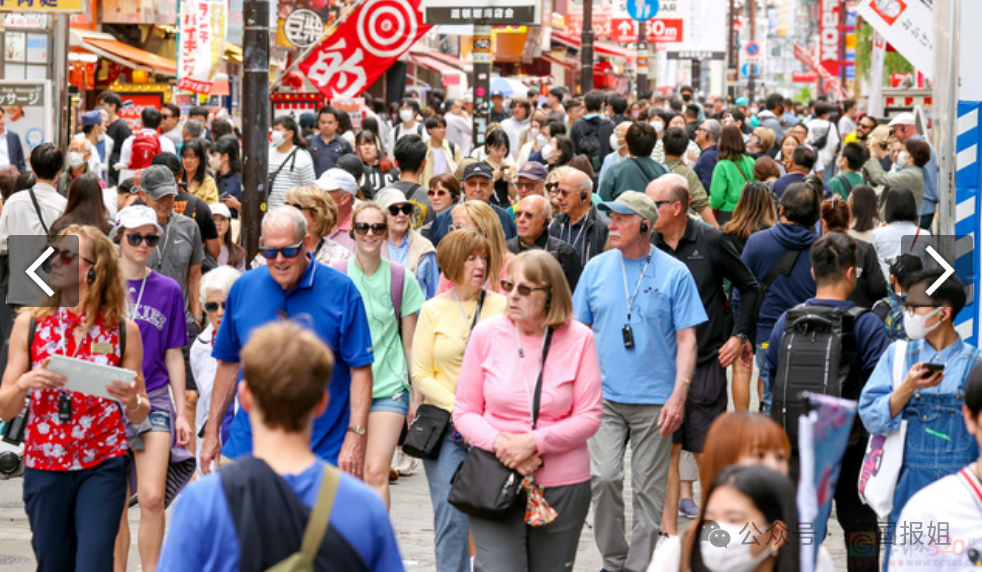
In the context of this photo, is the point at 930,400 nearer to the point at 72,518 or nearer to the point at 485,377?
the point at 485,377

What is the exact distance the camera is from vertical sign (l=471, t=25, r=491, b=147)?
18062 mm

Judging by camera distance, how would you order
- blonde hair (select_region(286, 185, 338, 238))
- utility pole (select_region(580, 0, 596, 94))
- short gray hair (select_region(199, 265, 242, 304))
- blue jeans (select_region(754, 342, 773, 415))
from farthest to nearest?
utility pole (select_region(580, 0, 596, 94))
blonde hair (select_region(286, 185, 338, 238))
short gray hair (select_region(199, 265, 242, 304))
blue jeans (select_region(754, 342, 773, 415))

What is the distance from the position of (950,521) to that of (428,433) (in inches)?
107

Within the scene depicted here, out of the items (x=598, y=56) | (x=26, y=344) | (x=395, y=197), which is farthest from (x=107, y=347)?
(x=598, y=56)

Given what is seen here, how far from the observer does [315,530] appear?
3262 millimetres

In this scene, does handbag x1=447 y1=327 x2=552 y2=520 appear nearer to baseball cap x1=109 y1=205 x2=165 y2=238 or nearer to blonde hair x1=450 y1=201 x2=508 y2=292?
blonde hair x1=450 y1=201 x2=508 y2=292

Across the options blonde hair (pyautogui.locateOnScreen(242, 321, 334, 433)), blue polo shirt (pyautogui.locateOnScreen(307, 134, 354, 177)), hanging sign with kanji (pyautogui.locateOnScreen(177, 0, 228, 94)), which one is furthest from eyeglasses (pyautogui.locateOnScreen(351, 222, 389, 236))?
hanging sign with kanji (pyautogui.locateOnScreen(177, 0, 228, 94))

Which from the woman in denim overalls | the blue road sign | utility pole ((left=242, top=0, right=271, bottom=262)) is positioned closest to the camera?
the woman in denim overalls

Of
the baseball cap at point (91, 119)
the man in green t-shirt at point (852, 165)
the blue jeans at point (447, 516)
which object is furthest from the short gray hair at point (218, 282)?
the baseball cap at point (91, 119)

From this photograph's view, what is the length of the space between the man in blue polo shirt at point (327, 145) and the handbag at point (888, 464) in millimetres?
10301

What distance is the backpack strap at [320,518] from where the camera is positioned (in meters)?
3.25

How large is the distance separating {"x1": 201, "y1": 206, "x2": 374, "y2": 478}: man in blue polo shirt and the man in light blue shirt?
144cm

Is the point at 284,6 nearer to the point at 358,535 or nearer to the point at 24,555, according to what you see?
the point at 24,555

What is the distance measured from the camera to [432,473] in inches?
256
